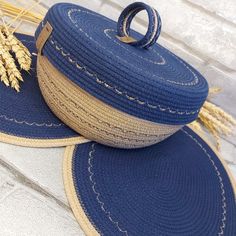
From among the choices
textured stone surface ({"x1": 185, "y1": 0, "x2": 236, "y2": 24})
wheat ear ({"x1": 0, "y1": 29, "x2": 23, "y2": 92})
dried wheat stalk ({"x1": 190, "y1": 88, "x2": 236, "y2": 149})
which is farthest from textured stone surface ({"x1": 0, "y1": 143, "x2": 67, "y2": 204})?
textured stone surface ({"x1": 185, "y1": 0, "x2": 236, "y2": 24})

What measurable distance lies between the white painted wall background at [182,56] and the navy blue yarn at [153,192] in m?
0.04

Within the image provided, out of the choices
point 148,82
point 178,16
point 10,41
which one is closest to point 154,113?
point 148,82

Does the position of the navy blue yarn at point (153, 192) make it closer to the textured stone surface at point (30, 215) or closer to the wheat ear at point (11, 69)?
the textured stone surface at point (30, 215)

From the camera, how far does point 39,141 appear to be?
0.66 m

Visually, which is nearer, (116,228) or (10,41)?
(116,228)

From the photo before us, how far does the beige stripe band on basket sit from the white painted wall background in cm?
7

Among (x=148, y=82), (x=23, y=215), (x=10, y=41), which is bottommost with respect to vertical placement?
(x=23, y=215)

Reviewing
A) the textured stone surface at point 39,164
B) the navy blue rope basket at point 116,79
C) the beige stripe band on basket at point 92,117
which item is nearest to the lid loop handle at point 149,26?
the navy blue rope basket at point 116,79

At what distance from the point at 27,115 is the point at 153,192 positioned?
0.89 ft

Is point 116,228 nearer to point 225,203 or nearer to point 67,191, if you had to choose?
point 67,191

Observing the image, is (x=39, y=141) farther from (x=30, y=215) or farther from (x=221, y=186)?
(x=221, y=186)

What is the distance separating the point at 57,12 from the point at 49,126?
0.67 ft

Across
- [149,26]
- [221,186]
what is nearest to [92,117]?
[149,26]

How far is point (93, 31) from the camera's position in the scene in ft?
2.15
